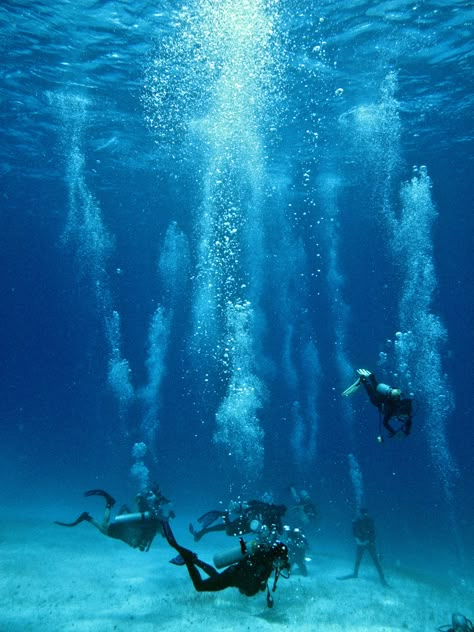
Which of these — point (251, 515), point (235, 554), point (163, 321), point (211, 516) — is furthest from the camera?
point (163, 321)

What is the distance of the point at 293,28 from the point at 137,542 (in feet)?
48.3

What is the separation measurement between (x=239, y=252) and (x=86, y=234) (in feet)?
61.5

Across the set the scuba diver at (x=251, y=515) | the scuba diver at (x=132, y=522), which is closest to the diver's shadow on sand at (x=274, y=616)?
the scuba diver at (x=251, y=515)

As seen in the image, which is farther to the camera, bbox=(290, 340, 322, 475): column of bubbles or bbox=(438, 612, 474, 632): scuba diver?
bbox=(290, 340, 322, 475): column of bubbles

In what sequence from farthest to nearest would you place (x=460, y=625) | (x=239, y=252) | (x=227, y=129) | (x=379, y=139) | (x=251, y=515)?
(x=239, y=252) → (x=379, y=139) → (x=227, y=129) → (x=251, y=515) → (x=460, y=625)

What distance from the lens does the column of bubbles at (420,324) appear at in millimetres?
33037

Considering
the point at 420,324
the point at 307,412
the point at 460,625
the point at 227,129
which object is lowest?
the point at 460,625

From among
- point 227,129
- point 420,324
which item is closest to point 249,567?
point 227,129

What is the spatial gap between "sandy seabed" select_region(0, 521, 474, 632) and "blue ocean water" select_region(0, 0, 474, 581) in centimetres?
345

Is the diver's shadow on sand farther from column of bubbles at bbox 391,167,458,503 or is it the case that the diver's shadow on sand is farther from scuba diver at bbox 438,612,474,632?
column of bubbles at bbox 391,167,458,503

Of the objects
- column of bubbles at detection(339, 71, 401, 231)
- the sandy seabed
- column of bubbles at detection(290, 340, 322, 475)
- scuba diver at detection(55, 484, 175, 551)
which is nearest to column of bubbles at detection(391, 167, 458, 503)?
column of bubbles at detection(339, 71, 401, 231)

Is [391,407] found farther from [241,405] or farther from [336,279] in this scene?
[336,279]

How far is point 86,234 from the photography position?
154 ft

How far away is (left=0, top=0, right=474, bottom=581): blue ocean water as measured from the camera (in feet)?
46.2
